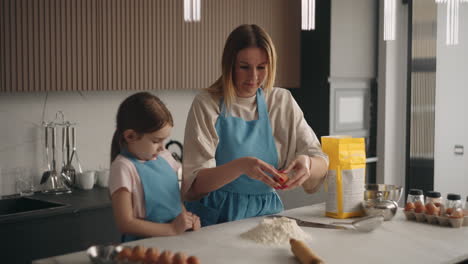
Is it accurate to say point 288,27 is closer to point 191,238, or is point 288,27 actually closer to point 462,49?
point 462,49

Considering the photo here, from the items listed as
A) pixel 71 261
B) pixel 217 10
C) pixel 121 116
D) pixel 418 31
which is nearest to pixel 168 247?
pixel 71 261

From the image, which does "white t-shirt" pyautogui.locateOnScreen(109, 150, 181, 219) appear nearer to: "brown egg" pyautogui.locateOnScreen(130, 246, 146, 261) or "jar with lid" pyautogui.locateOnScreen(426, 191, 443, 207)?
"brown egg" pyautogui.locateOnScreen(130, 246, 146, 261)

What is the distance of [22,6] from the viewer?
2.99 meters

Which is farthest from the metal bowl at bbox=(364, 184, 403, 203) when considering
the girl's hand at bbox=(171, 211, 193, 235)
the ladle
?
the girl's hand at bbox=(171, 211, 193, 235)

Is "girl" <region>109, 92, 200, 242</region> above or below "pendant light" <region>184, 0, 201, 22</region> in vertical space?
below

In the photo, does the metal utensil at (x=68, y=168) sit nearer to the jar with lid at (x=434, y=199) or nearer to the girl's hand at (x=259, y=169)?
the girl's hand at (x=259, y=169)

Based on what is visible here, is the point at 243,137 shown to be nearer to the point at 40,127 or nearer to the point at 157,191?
the point at 157,191

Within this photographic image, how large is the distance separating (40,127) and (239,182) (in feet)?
5.17

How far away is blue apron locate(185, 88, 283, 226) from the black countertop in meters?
0.81

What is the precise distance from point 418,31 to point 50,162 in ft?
9.23

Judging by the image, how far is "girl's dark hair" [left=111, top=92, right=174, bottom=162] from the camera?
202 cm

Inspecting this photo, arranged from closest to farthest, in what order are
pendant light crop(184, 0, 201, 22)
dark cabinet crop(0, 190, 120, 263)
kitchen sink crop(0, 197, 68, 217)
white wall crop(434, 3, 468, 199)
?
pendant light crop(184, 0, 201, 22), dark cabinet crop(0, 190, 120, 263), kitchen sink crop(0, 197, 68, 217), white wall crop(434, 3, 468, 199)

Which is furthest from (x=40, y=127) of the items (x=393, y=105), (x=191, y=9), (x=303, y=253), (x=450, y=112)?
(x=450, y=112)

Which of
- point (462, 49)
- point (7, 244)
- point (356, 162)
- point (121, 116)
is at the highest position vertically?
point (462, 49)
